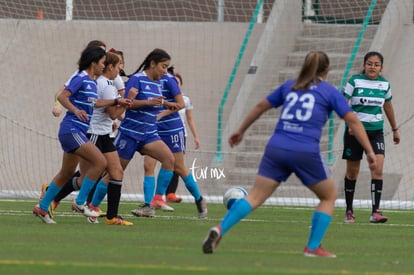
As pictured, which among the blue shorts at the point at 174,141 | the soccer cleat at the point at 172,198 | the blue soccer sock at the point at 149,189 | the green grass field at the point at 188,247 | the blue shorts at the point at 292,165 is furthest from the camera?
the soccer cleat at the point at 172,198

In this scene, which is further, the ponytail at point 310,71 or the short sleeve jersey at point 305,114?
the ponytail at point 310,71

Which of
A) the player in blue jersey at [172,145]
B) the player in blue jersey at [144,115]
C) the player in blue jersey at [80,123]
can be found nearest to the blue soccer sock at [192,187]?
the player in blue jersey at [172,145]

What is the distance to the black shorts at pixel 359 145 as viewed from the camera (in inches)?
611

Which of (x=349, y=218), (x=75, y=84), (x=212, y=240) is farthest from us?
(x=349, y=218)

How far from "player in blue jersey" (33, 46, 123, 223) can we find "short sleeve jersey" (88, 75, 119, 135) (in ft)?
0.62

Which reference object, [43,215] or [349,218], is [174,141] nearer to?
[349,218]

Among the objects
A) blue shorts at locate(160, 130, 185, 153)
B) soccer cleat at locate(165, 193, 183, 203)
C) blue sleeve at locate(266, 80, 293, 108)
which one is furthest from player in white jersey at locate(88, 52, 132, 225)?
soccer cleat at locate(165, 193, 183, 203)

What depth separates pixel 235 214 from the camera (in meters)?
10.4

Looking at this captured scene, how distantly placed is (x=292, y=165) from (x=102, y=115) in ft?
13.9

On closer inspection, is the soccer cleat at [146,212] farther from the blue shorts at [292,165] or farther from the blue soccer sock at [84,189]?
the blue shorts at [292,165]

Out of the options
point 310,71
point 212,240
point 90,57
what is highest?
point 310,71

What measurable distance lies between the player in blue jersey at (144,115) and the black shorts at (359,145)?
2297 millimetres

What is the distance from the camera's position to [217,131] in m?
23.9

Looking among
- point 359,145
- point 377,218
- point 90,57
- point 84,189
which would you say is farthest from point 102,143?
point 377,218
